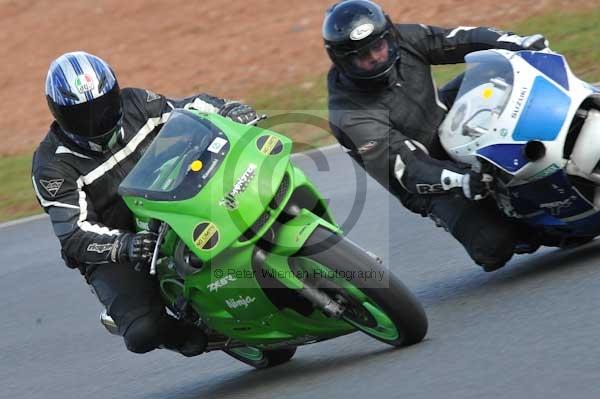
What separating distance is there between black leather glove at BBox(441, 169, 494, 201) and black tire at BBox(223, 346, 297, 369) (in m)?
1.15

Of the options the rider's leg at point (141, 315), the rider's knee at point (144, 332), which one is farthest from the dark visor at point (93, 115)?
Result: the rider's knee at point (144, 332)

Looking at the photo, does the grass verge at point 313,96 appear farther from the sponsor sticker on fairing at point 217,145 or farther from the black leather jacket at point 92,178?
the sponsor sticker on fairing at point 217,145

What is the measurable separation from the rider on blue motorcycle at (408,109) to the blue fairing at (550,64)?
0.32 meters

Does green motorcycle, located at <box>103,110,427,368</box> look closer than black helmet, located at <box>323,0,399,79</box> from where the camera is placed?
Yes

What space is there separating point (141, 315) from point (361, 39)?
1.81m

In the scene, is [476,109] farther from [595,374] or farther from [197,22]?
[197,22]

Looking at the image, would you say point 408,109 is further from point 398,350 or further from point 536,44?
point 398,350

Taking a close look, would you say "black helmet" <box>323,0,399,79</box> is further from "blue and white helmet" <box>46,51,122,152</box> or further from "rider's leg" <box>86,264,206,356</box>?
"rider's leg" <box>86,264,206,356</box>

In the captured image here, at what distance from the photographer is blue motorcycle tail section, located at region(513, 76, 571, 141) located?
5.75m

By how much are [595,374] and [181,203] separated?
184 centimetres

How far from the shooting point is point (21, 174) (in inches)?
514

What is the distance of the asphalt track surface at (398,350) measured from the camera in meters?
4.85

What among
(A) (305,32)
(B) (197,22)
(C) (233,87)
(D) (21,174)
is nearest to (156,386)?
(D) (21,174)

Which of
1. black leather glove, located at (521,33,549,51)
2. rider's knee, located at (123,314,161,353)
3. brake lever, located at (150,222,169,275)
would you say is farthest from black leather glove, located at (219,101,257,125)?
black leather glove, located at (521,33,549,51)
